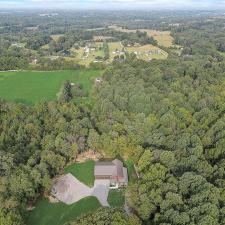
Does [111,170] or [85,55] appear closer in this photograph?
[111,170]

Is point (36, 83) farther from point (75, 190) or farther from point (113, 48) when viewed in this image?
point (113, 48)

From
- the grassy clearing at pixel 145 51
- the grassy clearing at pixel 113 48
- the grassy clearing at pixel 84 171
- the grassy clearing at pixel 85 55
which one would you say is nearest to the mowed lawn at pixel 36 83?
the grassy clearing at pixel 85 55

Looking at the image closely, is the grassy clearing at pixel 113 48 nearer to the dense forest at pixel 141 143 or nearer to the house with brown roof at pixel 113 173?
the dense forest at pixel 141 143

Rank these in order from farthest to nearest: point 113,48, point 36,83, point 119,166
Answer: point 113,48
point 36,83
point 119,166

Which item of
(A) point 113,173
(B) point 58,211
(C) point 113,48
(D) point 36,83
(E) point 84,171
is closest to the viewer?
(B) point 58,211

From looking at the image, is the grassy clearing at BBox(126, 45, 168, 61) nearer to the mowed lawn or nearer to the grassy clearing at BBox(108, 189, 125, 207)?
the mowed lawn

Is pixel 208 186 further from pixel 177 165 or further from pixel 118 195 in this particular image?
pixel 118 195

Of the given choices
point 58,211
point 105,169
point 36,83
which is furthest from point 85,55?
point 58,211

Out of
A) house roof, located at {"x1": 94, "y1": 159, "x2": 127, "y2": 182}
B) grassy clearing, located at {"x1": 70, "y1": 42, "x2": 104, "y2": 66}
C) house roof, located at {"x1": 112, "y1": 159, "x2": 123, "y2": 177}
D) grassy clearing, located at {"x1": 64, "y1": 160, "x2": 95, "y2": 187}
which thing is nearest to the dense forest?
grassy clearing, located at {"x1": 64, "y1": 160, "x2": 95, "y2": 187}
